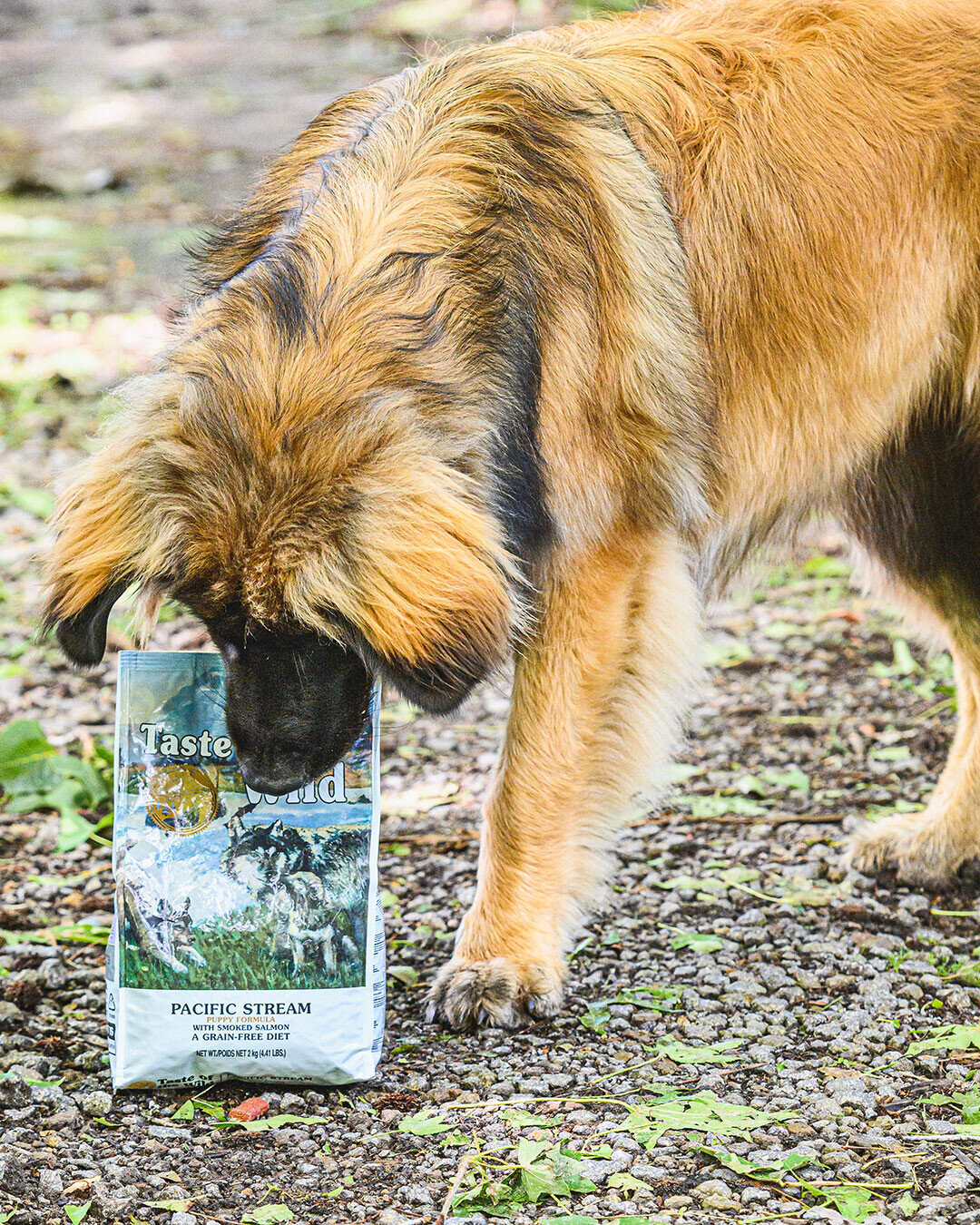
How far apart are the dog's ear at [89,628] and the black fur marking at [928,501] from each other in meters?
1.94

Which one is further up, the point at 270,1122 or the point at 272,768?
the point at 272,768

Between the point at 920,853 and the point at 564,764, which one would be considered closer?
the point at 564,764

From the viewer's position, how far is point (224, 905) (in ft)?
9.46

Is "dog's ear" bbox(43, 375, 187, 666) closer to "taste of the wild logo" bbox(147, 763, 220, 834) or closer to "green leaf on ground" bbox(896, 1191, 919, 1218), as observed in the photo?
"taste of the wild logo" bbox(147, 763, 220, 834)

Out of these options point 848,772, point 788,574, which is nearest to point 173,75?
point 788,574

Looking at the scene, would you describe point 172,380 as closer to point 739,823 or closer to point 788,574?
point 739,823

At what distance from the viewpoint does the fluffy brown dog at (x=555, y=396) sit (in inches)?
107

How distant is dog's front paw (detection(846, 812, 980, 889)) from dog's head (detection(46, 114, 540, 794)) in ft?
4.92

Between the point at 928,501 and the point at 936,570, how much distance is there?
0.79ft

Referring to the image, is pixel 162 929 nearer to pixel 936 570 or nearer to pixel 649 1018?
pixel 649 1018

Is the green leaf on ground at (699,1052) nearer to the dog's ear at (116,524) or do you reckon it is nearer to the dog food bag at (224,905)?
the dog food bag at (224,905)

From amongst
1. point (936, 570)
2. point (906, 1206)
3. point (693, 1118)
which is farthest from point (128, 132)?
point (906, 1206)

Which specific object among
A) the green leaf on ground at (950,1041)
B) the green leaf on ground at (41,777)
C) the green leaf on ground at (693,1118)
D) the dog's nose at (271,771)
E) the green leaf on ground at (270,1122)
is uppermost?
the dog's nose at (271,771)

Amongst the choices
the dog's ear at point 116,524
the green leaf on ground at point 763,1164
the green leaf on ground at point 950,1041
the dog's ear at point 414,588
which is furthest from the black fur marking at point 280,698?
the green leaf on ground at point 950,1041
